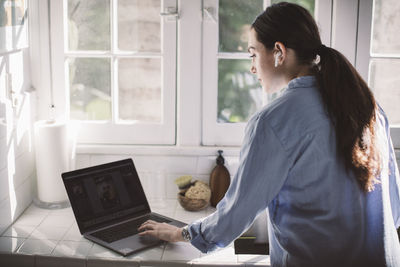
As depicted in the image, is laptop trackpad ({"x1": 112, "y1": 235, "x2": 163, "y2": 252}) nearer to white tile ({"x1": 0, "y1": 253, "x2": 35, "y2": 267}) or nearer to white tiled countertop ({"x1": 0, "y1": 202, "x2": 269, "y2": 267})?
white tiled countertop ({"x1": 0, "y1": 202, "x2": 269, "y2": 267})

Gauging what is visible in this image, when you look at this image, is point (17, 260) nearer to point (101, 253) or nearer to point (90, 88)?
point (101, 253)

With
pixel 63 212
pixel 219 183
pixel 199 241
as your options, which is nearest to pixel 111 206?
pixel 63 212

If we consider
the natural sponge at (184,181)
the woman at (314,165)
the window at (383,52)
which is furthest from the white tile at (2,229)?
the window at (383,52)

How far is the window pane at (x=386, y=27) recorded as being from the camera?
2.43 metres

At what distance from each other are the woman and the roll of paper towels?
1029 millimetres

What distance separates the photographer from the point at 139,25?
2447 millimetres

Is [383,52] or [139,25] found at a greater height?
[139,25]

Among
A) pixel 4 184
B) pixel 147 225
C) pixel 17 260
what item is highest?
pixel 4 184

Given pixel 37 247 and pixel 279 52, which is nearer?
pixel 279 52

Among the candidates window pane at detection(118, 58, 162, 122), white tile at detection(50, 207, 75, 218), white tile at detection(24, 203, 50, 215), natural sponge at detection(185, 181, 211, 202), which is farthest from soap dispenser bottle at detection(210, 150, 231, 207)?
white tile at detection(24, 203, 50, 215)

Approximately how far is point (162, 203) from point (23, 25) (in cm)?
96

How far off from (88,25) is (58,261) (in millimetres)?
1090

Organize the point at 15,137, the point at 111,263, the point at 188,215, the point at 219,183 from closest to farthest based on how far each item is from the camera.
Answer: the point at 111,263 < the point at 15,137 < the point at 188,215 < the point at 219,183

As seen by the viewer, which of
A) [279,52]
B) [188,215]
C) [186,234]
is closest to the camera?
[279,52]
